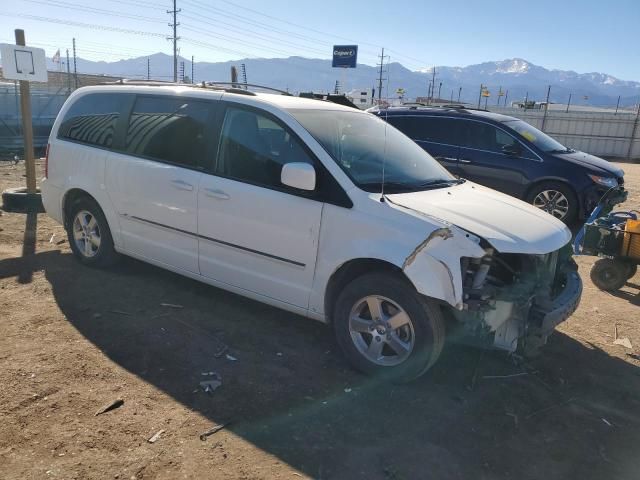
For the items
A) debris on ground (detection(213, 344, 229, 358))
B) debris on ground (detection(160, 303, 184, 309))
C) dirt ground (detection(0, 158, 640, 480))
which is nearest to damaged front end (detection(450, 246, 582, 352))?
dirt ground (detection(0, 158, 640, 480))

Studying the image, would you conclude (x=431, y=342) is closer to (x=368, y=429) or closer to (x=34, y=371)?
(x=368, y=429)

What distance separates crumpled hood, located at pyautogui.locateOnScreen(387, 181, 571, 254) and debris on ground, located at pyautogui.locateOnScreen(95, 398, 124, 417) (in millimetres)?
2153

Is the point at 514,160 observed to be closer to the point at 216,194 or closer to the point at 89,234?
the point at 216,194

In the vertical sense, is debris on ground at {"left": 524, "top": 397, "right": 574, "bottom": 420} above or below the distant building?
below

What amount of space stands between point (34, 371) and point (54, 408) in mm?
514

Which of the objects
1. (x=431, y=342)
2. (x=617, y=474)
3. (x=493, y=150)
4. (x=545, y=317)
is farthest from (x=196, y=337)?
(x=493, y=150)

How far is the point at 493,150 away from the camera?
355 inches

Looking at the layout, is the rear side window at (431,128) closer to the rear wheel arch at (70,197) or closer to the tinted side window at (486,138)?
the tinted side window at (486,138)

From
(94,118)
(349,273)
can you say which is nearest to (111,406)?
(349,273)

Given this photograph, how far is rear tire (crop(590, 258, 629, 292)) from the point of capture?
229 inches

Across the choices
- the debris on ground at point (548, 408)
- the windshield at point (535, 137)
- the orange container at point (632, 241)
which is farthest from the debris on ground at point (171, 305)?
the windshield at point (535, 137)

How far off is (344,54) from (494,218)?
25.1m

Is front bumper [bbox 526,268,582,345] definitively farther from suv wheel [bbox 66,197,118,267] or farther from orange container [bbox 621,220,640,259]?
suv wheel [bbox 66,197,118,267]

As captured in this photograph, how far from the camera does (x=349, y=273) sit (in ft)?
12.1
